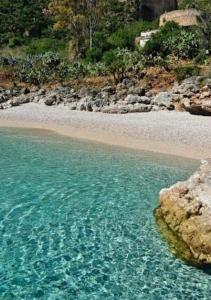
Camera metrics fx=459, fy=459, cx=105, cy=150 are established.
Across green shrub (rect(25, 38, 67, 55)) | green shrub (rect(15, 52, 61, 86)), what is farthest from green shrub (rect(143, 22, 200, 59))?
green shrub (rect(25, 38, 67, 55))

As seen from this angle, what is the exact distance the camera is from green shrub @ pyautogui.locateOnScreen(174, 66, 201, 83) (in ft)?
142

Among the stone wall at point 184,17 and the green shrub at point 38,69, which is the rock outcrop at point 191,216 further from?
the stone wall at point 184,17

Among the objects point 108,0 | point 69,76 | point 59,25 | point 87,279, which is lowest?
point 87,279

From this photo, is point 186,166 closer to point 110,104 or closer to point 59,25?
point 110,104

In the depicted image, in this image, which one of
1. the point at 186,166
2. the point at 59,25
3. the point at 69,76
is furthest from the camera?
the point at 59,25

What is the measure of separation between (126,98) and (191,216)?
28614mm

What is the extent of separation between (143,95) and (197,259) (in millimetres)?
31191

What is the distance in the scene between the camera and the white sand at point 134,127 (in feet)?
83.3

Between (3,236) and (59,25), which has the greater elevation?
(59,25)

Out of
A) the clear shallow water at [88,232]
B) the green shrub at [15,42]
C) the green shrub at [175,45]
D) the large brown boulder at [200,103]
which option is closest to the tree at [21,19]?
the green shrub at [15,42]

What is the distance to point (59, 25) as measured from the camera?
6912 centimetres

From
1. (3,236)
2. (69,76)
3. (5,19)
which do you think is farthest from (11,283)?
(5,19)

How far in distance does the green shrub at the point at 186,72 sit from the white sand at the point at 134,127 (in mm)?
10063

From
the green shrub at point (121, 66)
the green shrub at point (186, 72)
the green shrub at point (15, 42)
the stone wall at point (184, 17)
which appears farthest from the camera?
the green shrub at point (15, 42)
